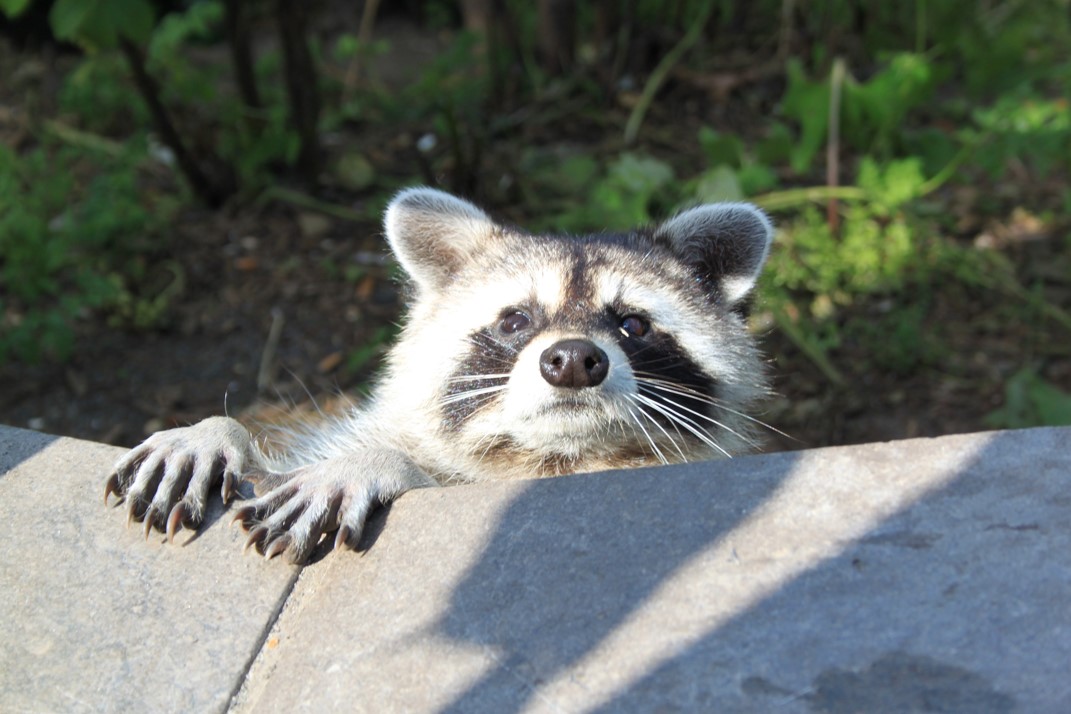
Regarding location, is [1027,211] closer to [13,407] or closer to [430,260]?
[430,260]

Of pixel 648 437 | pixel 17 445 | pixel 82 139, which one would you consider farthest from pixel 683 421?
pixel 82 139

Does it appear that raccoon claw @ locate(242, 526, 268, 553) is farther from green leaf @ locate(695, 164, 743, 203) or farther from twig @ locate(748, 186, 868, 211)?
twig @ locate(748, 186, 868, 211)

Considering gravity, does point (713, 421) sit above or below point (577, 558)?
below

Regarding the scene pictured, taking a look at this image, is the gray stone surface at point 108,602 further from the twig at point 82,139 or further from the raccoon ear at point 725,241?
the twig at point 82,139

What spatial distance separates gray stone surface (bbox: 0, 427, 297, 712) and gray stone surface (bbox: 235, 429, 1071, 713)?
0.35ft

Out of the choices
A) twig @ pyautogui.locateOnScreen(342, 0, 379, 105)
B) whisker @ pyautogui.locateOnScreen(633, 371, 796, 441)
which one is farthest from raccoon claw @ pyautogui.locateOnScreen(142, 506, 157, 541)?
twig @ pyautogui.locateOnScreen(342, 0, 379, 105)

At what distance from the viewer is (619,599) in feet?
6.92

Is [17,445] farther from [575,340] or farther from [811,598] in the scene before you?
[811,598]

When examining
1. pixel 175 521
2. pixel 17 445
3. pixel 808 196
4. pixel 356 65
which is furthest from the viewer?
pixel 356 65

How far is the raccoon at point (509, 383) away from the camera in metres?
2.61

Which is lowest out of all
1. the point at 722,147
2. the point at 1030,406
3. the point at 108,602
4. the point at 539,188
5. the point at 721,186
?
the point at 1030,406

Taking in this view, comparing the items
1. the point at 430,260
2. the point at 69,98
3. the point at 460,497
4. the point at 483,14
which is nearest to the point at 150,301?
the point at 69,98

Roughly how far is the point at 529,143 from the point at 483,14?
1023 millimetres

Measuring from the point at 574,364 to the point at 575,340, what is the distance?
3.1 inches
